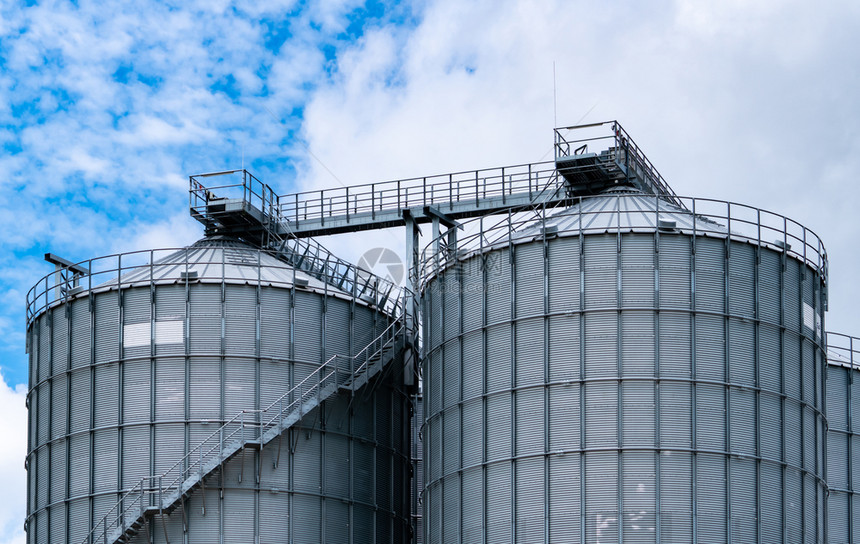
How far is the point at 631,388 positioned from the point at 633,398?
30 cm

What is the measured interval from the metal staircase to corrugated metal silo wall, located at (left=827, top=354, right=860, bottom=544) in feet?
59.4

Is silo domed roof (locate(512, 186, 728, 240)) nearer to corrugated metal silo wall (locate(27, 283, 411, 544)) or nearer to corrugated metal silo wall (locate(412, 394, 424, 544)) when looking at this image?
corrugated metal silo wall (locate(27, 283, 411, 544))

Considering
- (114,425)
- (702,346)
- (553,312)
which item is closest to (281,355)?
(114,425)

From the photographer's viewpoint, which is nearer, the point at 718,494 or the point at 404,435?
the point at 718,494

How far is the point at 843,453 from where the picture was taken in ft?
187

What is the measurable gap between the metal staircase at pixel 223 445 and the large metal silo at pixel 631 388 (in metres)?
5.88

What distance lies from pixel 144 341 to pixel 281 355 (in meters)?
4.81

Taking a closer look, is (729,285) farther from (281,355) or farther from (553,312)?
(281,355)

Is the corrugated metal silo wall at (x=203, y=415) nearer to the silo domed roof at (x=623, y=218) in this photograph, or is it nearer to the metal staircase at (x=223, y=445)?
the metal staircase at (x=223, y=445)

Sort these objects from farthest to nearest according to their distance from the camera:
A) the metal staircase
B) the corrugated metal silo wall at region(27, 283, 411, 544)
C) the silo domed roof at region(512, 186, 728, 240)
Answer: the corrugated metal silo wall at region(27, 283, 411, 544)
the metal staircase
the silo domed roof at region(512, 186, 728, 240)

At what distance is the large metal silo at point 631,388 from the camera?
1678 inches

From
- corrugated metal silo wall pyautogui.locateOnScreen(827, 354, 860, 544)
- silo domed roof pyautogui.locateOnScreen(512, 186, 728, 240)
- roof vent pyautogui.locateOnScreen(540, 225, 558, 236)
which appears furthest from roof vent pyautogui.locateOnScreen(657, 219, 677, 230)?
corrugated metal silo wall pyautogui.locateOnScreen(827, 354, 860, 544)

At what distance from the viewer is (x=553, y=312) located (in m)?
44.5

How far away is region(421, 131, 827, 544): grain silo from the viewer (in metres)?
42.6
